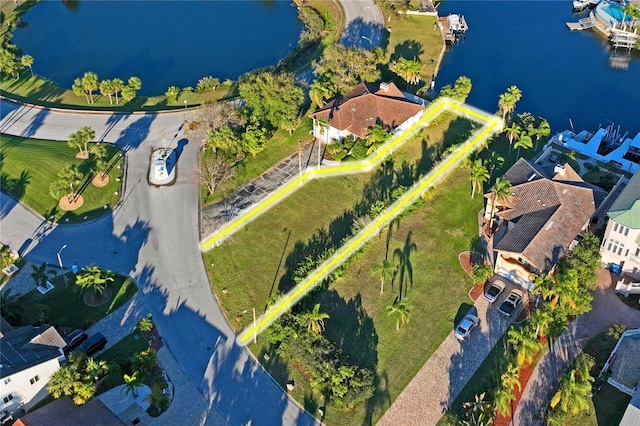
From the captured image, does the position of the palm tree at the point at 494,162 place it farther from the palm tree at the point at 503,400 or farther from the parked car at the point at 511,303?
the palm tree at the point at 503,400

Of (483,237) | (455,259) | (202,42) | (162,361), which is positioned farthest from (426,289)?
(202,42)

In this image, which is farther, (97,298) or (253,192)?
(253,192)

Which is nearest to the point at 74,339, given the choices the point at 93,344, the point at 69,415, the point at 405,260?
the point at 93,344

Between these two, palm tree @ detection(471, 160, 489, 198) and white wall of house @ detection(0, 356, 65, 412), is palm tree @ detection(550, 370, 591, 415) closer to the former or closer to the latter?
palm tree @ detection(471, 160, 489, 198)

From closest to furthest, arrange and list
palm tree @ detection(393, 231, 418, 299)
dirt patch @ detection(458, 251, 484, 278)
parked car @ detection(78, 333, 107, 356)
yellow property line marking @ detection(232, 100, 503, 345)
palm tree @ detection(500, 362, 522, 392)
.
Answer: palm tree @ detection(500, 362, 522, 392)
parked car @ detection(78, 333, 107, 356)
yellow property line marking @ detection(232, 100, 503, 345)
palm tree @ detection(393, 231, 418, 299)
dirt patch @ detection(458, 251, 484, 278)

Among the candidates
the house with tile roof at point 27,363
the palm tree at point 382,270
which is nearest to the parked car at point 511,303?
the palm tree at point 382,270

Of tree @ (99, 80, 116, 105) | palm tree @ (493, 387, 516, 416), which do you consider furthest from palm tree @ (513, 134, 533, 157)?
tree @ (99, 80, 116, 105)

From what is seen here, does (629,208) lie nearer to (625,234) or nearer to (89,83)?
(625,234)
